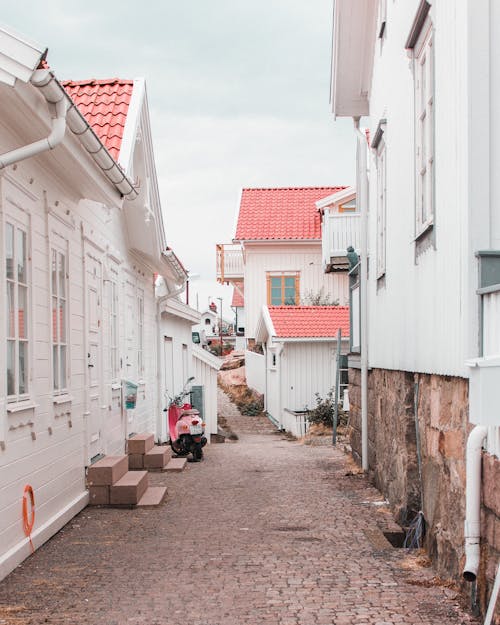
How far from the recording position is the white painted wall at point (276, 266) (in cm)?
3247

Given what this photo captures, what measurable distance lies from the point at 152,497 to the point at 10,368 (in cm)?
346

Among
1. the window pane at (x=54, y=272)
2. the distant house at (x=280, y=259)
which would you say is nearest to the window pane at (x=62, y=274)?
the window pane at (x=54, y=272)

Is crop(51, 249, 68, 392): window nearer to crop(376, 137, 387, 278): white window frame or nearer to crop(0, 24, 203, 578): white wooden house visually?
crop(0, 24, 203, 578): white wooden house

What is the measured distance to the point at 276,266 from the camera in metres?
32.9

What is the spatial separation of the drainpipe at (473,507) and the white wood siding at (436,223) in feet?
1.94

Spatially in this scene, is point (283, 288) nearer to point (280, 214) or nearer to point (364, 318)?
point (280, 214)

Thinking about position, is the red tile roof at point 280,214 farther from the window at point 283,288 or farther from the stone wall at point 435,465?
the stone wall at point 435,465

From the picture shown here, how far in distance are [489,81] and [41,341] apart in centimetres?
422

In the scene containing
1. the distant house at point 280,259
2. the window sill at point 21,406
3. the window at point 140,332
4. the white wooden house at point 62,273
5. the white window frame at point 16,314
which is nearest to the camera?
the white wooden house at point 62,273

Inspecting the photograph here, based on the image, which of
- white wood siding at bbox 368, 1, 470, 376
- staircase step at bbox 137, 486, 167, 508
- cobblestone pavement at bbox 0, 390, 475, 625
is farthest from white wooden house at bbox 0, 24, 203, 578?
white wood siding at bbox 368, 1, 470, 376

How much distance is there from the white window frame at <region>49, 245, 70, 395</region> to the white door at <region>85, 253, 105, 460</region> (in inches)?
38.8

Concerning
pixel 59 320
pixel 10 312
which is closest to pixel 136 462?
pixel 59 320

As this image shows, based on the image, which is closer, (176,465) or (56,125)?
(56,125)

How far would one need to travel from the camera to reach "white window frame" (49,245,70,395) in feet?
26.0
